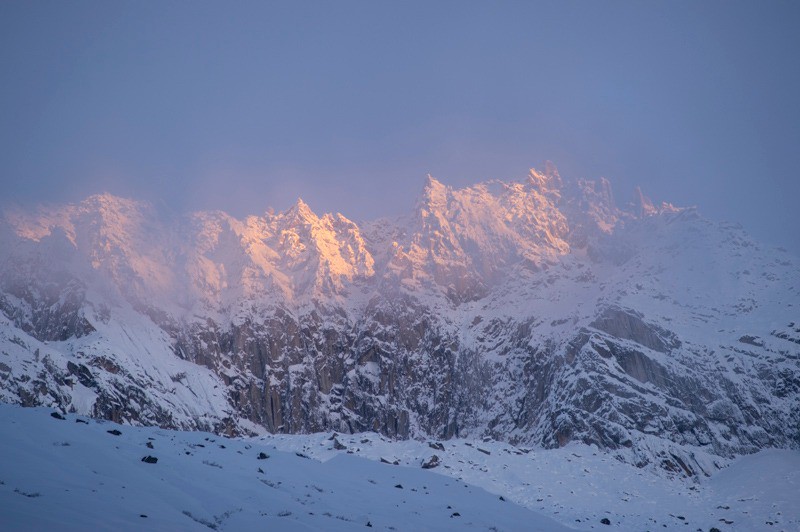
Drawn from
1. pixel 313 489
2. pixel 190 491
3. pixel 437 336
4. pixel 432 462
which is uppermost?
pixel 437 336

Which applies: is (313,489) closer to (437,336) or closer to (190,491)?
(190,491)

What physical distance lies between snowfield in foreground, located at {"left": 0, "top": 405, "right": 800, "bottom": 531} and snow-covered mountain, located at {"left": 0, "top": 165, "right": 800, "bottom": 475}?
3590cm

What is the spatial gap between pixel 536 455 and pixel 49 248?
515 feet

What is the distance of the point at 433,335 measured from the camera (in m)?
167

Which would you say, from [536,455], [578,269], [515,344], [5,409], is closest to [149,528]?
[5,409]

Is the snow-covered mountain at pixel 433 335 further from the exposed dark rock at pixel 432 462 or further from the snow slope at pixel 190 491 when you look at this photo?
the snow slope at pixel 190 491

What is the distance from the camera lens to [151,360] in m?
147

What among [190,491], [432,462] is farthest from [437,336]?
[190,491]

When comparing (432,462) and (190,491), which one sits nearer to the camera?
(190,491)

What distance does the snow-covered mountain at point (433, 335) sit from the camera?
113125mm

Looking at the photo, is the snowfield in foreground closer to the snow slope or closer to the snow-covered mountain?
the snow slope

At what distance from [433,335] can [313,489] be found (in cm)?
13581

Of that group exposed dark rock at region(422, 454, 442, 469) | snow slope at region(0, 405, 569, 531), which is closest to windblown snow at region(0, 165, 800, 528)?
exposed dark rock at region(422, 454, 442, 469)

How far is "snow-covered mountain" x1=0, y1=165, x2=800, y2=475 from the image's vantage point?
11312cm
